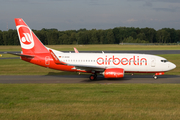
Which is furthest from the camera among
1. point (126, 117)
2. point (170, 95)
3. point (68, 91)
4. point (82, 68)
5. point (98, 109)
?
point (82, 68)

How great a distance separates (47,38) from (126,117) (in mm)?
133411

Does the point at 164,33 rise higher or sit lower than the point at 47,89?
higher

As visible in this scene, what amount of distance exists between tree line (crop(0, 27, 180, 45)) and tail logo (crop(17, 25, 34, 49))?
354 ft

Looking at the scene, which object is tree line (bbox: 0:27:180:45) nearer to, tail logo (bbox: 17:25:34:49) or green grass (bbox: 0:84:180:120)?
tail logo (bbox: 17:25:34:49)

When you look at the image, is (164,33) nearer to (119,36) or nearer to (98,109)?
(119,36)

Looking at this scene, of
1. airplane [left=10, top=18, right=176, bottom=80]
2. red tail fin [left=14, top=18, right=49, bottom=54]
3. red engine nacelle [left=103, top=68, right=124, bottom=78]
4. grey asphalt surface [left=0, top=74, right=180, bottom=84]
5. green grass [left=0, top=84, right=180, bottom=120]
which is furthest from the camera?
red tail fin [left=14, top=18, right=49, bottom=54]

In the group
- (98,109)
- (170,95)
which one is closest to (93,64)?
(170,95)

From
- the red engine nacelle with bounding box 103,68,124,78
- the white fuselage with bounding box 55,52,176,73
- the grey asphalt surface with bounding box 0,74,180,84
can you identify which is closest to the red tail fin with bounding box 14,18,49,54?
the grey asphalt surface with bounding box 0,74,180,84

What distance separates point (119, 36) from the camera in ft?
511

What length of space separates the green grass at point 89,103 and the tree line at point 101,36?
392 feet

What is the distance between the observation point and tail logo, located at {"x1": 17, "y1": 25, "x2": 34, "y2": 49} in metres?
27.3

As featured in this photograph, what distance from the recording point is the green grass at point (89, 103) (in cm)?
1191

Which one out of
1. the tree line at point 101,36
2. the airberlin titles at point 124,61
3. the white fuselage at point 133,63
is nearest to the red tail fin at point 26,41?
the white fuselage at point 133,63

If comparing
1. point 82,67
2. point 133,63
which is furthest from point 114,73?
point 82,67
